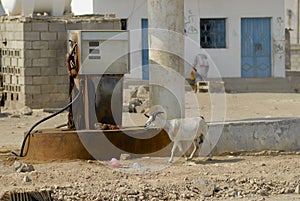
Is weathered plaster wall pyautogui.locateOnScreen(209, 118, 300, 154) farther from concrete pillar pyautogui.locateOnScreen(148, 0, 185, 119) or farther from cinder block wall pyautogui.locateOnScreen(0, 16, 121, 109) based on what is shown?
cinder block wall pyautogui.locateOnScreen(0, 16, 121, 109)

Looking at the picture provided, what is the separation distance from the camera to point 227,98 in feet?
66.4

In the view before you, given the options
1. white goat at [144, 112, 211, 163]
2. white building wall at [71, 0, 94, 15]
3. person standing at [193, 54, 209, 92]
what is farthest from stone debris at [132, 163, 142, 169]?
white building wall at [71, 0, 94, 15]

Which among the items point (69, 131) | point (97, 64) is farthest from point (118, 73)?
point (69, 131)

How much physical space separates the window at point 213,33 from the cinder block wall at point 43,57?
7.23 m

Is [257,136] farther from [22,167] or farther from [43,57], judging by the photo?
[43,57]

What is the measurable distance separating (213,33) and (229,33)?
0.52m

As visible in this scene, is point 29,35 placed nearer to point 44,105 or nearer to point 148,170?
point 44,105

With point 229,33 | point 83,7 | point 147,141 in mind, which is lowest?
point 147,141

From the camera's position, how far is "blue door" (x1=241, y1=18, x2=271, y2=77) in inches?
958

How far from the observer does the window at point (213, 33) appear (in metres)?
24.1

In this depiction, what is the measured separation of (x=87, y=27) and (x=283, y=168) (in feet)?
27.9

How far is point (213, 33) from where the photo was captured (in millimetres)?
24172

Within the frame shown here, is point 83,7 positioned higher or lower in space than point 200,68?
higher

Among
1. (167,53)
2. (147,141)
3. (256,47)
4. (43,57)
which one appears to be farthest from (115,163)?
(256,47)
